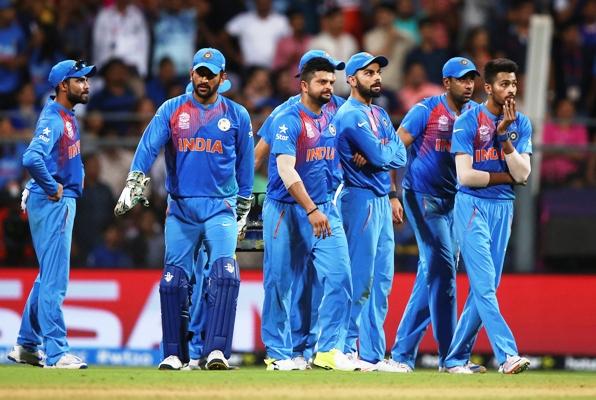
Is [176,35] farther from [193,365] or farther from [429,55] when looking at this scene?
[193,365]

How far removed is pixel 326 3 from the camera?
19.8 meters

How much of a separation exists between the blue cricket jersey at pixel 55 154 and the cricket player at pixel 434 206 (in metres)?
2.90

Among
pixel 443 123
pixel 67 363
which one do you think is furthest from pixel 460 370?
pixel 67 363

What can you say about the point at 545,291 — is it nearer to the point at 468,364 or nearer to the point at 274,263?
the point at 468,364

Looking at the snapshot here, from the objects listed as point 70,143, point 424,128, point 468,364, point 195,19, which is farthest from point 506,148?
→ point 195,19

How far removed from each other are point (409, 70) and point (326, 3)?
7.50 ft

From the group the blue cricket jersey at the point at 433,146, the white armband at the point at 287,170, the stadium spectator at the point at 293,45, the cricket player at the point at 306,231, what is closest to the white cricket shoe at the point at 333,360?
the cricket player at the point at 306,231

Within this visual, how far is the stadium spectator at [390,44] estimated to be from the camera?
61.3 feet

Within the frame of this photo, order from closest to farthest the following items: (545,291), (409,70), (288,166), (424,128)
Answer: (288,166)
(424,128)
(545,291)
(409,70)

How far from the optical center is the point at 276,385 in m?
10.4

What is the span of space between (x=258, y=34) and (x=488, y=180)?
7938 mm

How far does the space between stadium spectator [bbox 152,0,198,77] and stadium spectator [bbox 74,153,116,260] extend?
10.9 ft

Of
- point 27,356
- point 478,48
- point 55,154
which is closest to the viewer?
point 55,154

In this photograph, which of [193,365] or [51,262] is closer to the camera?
[193,365]
